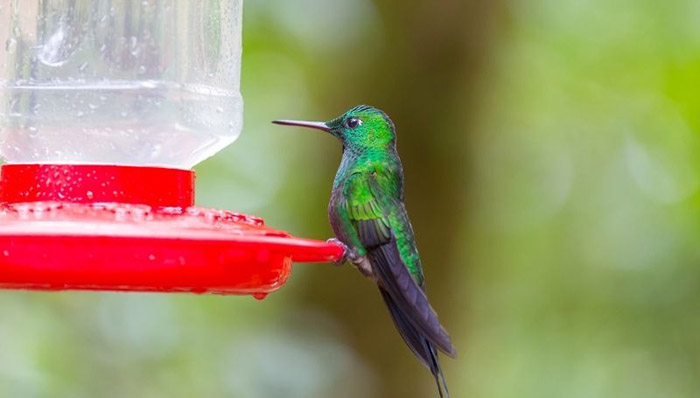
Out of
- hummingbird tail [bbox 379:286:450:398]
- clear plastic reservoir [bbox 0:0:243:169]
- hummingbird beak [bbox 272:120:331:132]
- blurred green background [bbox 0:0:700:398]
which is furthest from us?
blurred green background [bbox 0:0:700:398]

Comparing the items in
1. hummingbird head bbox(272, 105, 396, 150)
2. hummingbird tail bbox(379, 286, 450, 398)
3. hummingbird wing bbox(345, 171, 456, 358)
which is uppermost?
hummingbird head bbox(272, 105, 396, 150)

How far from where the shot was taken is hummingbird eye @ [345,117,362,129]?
392 centimetres

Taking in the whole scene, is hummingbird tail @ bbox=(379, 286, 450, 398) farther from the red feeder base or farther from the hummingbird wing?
the red feeder base

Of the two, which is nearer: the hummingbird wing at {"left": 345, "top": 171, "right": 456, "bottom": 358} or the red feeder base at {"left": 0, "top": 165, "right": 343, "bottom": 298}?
the red feeder base at {"left": 0, "top": 165, "right": 343, "bottom": 298}

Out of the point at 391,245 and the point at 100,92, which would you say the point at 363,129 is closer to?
the point at 391,245

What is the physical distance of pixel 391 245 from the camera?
3793 millimetres

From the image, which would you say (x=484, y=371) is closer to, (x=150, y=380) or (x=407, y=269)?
(x=150, y=380)

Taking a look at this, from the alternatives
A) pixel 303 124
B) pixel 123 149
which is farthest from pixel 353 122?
pixel 123 149

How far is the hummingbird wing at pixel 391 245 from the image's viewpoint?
3.40m

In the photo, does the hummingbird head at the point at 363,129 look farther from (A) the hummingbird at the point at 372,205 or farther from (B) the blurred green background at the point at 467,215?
(B) the blurred green background at the point at 467,215

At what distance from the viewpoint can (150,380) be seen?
716cm

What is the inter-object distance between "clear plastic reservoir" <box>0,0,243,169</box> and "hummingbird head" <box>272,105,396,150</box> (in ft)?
1.23

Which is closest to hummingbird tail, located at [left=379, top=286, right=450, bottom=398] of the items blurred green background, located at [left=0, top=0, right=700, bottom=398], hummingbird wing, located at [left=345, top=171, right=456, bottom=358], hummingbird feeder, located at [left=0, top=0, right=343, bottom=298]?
hummingbird wing, located at [left=345, top=171, right=456, bottom=358]

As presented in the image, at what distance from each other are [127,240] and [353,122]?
158 cm
